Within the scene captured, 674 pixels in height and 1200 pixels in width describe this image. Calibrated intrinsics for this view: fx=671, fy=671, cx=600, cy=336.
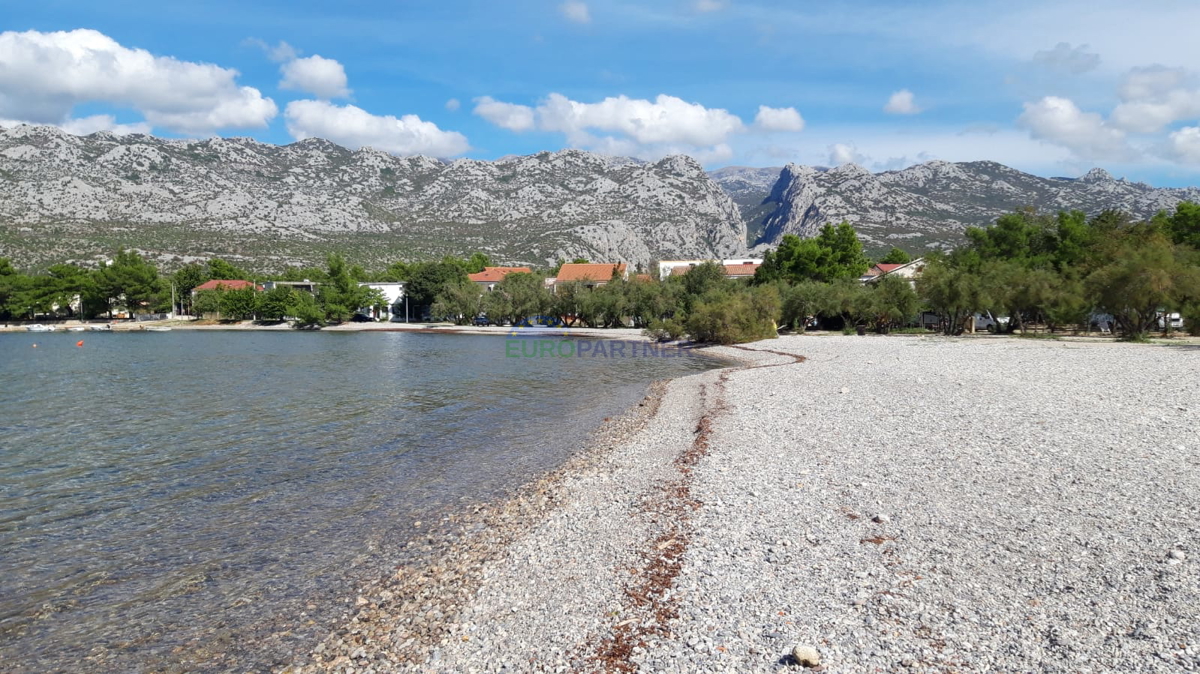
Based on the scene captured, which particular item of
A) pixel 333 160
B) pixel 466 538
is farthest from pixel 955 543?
pixel 333 160

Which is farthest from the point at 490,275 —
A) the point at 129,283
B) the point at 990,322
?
the point at 990,322

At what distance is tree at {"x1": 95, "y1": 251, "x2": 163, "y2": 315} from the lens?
319 feet

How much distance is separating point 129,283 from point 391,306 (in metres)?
37.0

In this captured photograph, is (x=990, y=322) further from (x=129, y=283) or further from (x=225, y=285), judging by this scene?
A: (x=129, y=283)

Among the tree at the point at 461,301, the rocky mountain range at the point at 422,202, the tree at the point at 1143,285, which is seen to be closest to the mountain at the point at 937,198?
the rocky mountain range at the point at 422,202

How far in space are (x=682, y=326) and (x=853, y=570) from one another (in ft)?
177

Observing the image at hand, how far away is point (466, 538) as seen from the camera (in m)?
10.2

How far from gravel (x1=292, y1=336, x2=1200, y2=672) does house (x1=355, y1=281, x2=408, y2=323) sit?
9363 cm

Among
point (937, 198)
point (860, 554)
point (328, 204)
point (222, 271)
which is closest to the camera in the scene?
point (860, 554)

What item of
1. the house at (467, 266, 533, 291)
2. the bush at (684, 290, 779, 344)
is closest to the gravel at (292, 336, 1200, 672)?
the bush at (684, 290, 779, 344)

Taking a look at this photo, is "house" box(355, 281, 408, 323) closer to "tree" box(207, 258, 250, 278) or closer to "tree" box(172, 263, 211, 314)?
"tree" box(207, 258, 250, 278)

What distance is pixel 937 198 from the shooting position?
162625mm

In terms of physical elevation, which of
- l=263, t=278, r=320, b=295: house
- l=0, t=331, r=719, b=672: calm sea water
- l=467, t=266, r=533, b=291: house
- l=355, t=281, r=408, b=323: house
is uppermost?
l=467, t=266, r=533, b=291: house

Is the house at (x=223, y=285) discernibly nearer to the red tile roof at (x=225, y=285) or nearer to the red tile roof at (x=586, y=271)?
the red tile roof at (x=225, y=285)
